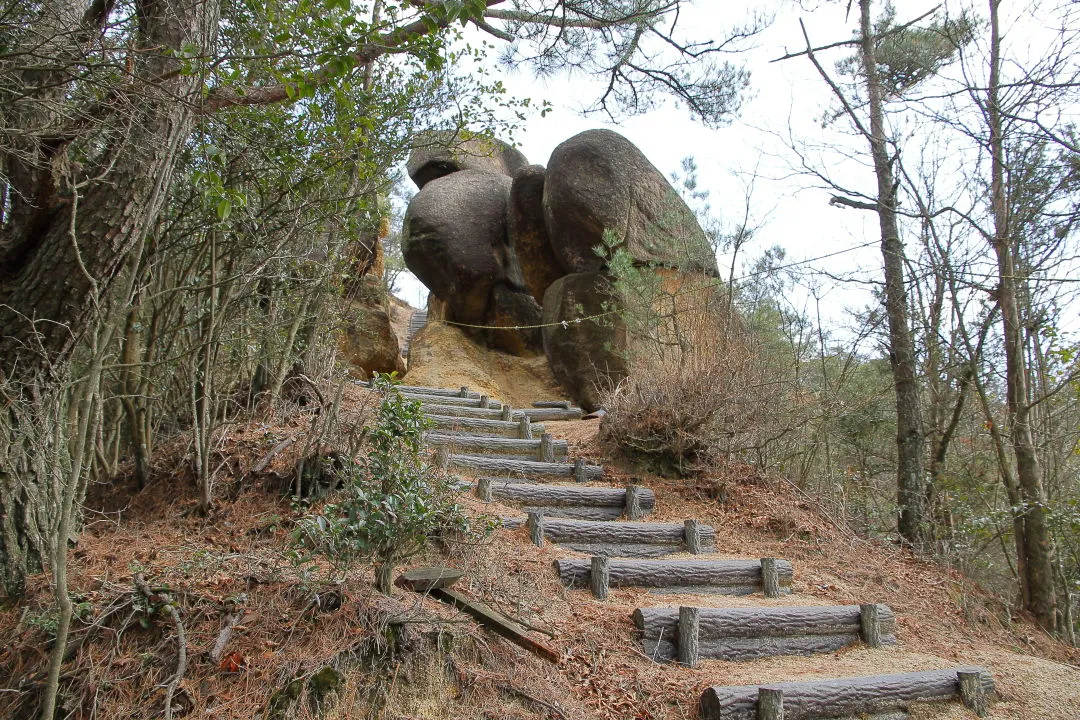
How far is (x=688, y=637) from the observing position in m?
3.75

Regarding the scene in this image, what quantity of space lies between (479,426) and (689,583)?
309 centimetres

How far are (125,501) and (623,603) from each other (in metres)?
2.97

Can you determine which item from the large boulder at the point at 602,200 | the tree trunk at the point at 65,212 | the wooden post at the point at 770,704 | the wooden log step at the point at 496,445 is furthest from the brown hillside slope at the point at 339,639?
the large boulder at the point at 602,200

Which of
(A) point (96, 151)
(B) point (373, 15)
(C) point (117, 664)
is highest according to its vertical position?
(B) point (373, 15)

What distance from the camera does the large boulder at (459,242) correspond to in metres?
12.2

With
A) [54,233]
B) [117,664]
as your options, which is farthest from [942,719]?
[54,233]

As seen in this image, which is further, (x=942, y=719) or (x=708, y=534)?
(x=708, y=534)

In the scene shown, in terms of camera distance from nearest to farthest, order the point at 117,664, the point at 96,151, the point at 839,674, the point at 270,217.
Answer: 1. the point at 117,664
2. the point at 96,151
3. the point at 839,674
4. the point at 270,217

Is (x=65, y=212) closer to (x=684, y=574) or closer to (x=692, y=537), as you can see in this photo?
(x=684, y=574)

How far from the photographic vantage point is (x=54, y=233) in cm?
328

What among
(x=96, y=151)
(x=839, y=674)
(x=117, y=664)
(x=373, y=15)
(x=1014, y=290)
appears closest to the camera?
(x=117, y=664)

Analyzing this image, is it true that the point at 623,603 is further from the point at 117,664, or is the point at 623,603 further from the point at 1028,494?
the point at 1028,494

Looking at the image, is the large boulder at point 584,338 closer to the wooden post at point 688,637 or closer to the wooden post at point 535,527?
the wooden post at point 535,527

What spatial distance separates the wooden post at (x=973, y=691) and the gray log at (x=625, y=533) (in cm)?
178
